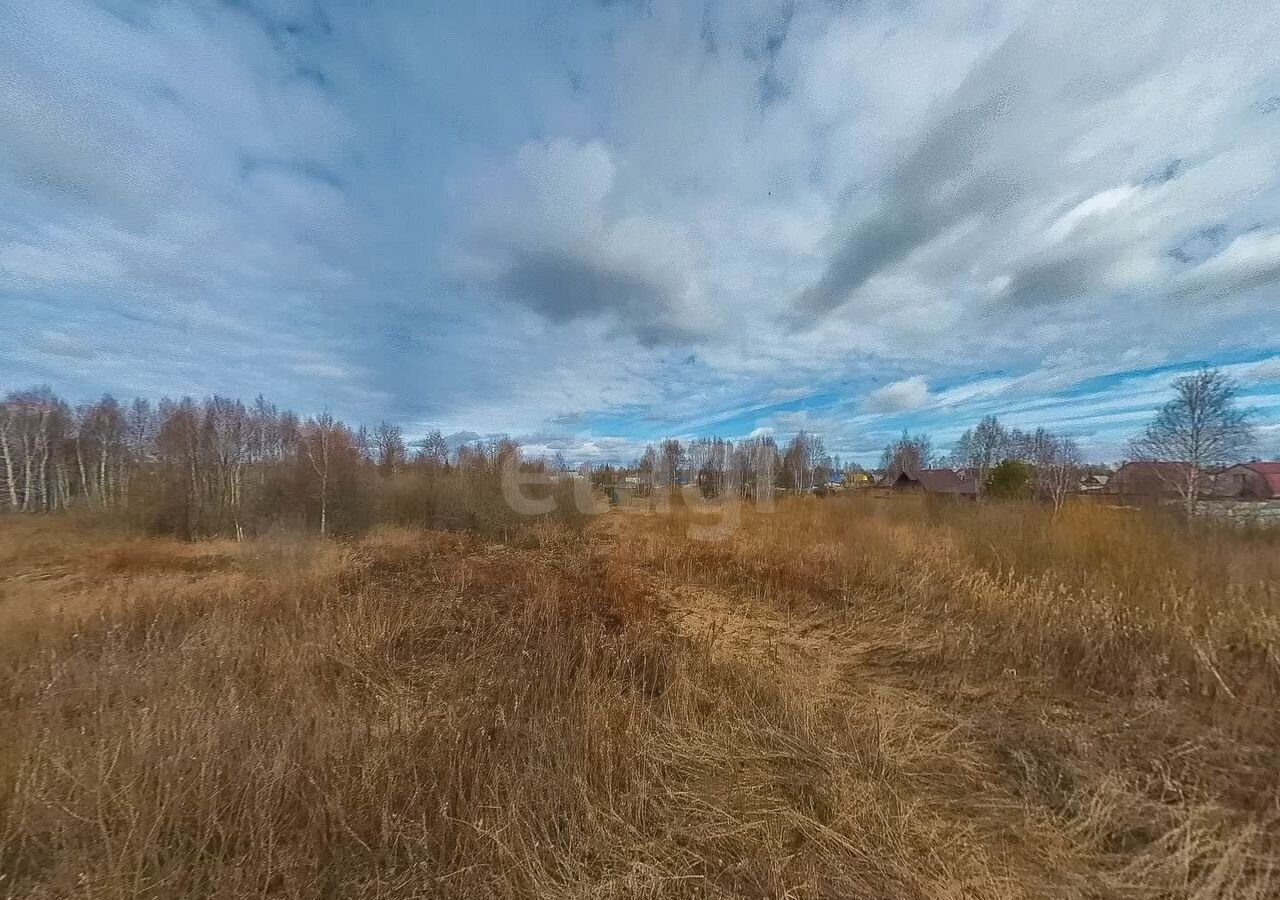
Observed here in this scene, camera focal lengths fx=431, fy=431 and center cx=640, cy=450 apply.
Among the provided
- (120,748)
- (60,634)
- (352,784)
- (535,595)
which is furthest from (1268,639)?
(60,634)

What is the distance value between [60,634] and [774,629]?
834 centimetres

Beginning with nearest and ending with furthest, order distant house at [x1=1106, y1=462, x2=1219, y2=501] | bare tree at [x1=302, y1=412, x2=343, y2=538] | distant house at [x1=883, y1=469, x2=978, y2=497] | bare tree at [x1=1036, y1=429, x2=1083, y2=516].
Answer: distant house at [x1=1106, y1=462, x2=1219, y2=501] → bare tree at [x1=302, y1=412, x2=343, y2=538] → bare tree at [x1=1036, y1=429, x2=1083, y2=516] → distant house at [x1=883, y1=469, x2=978, y2=497]

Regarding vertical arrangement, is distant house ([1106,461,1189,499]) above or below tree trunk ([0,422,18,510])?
below

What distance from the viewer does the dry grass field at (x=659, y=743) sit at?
2072 mm

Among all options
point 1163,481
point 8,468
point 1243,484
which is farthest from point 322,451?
point 1243,484

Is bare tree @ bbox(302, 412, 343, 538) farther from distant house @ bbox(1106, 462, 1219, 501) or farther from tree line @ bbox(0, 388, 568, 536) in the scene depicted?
distant house @ bbox(1106, 462, 1219, 501)

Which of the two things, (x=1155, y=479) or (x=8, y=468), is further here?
(x=8, y=468)

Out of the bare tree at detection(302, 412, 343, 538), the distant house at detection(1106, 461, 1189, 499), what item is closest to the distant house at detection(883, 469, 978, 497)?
the distant house at detection(1106, 461, 1189, 499)

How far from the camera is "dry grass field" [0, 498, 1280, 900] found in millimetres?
2072

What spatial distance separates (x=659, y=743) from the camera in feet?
10.1

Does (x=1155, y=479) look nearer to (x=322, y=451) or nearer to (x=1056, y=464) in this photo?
(x=1056, y=464)

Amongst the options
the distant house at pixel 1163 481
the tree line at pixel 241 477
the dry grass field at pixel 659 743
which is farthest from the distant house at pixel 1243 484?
the tree line at pixel 241 477

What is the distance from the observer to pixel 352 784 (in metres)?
2.47

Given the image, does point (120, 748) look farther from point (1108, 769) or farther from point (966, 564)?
point (966, 564)
